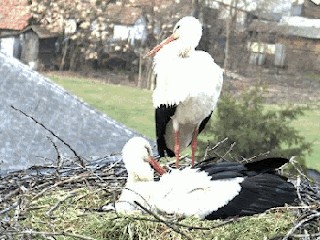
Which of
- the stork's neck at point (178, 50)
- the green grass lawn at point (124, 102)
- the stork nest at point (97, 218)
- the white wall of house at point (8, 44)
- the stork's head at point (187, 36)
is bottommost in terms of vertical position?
the green grass lawn at point (124, 102)

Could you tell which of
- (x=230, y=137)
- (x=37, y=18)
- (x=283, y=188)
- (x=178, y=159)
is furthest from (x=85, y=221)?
(x=37, y=18)

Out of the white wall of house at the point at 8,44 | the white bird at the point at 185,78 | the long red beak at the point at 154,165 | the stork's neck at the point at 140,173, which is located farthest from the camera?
the white wall of house at the point at 8,44

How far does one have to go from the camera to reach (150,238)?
10.6 feet

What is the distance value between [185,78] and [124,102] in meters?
7.99

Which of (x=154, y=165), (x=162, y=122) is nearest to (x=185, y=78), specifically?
(x=162, y=122)

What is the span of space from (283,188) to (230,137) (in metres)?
3.97

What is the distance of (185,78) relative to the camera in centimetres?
428

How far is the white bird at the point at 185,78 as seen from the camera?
4.30 metres

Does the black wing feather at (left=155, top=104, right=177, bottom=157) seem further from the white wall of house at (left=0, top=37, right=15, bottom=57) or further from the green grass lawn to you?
the white wall of house at (left=0, top=37, right=15, bottom=57)

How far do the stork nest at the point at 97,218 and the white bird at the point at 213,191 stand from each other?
5cm

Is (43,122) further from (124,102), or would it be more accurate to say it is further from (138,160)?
(124,102)

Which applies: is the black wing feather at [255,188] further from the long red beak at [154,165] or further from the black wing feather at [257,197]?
the long red beak at [154,165]

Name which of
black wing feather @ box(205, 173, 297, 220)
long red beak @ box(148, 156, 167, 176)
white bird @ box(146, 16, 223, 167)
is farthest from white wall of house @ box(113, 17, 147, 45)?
black wing feather @ box(205, 173, 297, 220)

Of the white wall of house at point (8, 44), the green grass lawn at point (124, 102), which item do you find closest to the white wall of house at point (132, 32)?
the green grass lawn at point (124, 102)
